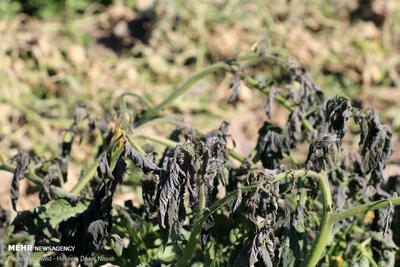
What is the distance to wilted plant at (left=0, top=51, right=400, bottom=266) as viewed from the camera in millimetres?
1465

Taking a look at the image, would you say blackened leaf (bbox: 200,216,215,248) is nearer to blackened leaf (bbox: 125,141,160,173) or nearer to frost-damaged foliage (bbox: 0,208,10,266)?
blackened leaf (bbox: 125,141,160,173)

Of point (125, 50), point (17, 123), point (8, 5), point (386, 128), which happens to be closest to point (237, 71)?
point (386, 128)

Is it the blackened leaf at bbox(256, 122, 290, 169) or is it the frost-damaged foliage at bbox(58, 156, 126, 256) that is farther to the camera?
the blackened leaf at bbox(256, 122, 290, 169)

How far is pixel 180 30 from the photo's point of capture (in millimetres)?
→ 5570

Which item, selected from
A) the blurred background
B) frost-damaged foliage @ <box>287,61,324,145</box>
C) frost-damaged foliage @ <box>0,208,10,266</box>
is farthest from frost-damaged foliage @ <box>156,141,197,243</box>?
the blurred background

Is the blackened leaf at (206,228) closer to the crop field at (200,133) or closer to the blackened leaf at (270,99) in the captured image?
the crop field at (200,133)

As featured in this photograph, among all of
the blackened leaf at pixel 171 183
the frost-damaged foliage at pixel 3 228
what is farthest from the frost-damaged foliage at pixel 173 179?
the frost-damaged foliage at pixel 3 228

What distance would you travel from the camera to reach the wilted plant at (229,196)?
1465mm

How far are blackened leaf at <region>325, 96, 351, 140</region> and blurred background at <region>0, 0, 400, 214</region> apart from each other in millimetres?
2609

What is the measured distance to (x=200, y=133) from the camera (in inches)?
85.8

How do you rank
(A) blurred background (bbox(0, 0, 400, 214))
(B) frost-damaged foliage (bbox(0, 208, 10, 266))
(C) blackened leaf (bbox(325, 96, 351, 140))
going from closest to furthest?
(B) frost-damaged foliage (bbox(0, 208, 10, 266)) → (C) blackened leaf (bbox(325, 96, 351, 140)) → (A) blurred background (bbox(0, 0, 400, 214))

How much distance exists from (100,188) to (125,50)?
386 centimetres

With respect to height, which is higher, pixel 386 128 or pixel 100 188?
pixel 386 128

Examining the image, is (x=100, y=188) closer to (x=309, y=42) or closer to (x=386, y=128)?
(x=386, y=128)
